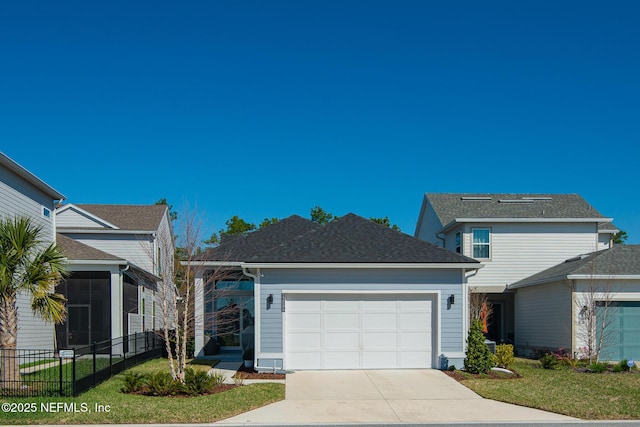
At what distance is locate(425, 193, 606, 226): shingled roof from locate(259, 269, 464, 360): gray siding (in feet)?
35.0

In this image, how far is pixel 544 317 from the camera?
78.9 feet

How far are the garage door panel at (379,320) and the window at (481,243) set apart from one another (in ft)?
33.3

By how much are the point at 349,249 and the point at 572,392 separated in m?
7.11

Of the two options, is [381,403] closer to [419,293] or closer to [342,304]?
[342,304]

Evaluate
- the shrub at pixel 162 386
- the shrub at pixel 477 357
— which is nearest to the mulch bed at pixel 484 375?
the shrub at pixel 477 357

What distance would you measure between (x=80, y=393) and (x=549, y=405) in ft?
31.6

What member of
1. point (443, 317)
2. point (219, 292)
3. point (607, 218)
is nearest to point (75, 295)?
point (219, 292)

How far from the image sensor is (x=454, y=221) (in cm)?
2686

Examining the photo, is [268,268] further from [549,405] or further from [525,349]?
[525,349]

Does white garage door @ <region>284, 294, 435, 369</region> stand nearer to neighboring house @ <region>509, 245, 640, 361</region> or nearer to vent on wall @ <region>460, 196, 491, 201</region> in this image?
neighboring house @ <region>509, 245, 640, 361</region>

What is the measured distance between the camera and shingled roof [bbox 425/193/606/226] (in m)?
27.6

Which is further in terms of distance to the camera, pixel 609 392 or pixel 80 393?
pixel 609 392

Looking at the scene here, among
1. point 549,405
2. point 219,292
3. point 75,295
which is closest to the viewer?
point 549,405

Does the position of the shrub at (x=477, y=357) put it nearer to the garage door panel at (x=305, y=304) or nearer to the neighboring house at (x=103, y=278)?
the garage door panel at (x=305, y=304)
